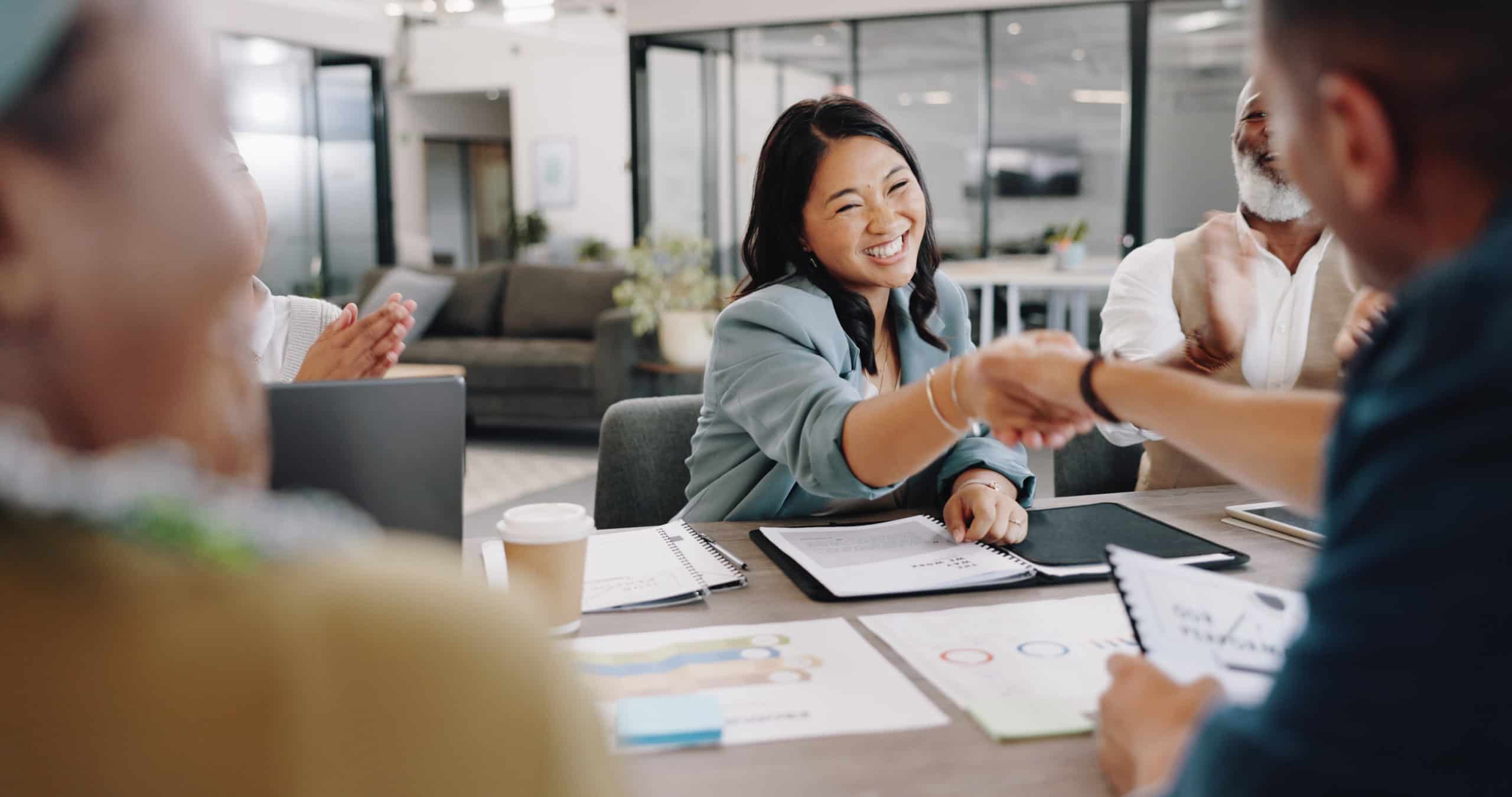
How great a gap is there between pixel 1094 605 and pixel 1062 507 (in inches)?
19.6

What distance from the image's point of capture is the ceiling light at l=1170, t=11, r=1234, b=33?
7922 mm

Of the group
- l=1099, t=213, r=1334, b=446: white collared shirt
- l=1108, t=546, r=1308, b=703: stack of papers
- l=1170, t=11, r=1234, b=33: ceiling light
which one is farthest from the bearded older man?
l=1170, t=11, r=1234, b=33: ceiling light

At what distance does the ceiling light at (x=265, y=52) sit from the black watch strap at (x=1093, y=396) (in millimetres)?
8526

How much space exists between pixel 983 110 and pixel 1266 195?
6.70m

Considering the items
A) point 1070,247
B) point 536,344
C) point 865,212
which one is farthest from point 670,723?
point 1070,247

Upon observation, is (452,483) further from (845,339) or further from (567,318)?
(567,318)

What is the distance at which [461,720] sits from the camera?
1.28 feet

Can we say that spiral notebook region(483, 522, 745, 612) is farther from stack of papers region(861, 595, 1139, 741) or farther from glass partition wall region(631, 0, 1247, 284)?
glass partition wall region(631, 0, 1247, 284)

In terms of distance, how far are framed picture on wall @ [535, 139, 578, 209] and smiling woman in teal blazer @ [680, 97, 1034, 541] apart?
10.4 m

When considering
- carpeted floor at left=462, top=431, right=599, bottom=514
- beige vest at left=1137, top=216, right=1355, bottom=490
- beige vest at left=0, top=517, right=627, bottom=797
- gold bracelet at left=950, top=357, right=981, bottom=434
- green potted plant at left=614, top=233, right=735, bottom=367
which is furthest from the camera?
green potted plant at left=614, top=233, right=735, bottom=367

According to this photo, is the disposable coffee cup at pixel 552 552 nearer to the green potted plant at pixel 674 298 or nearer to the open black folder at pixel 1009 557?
the open black folder at pixel 1009 557

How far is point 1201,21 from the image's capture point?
8.01 meters

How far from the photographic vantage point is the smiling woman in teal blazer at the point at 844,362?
4.90 ft

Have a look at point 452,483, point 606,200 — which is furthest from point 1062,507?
point 606,200
